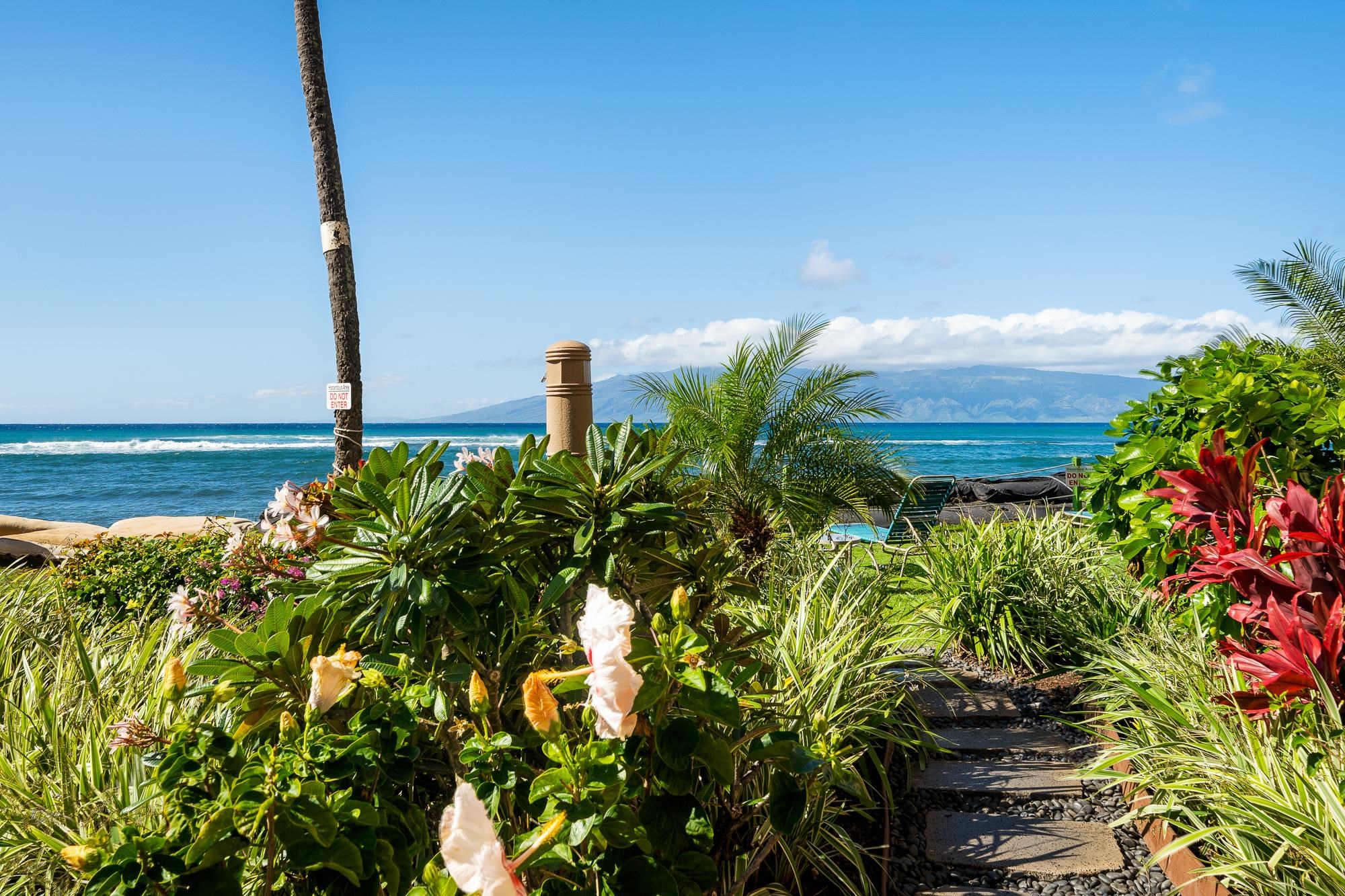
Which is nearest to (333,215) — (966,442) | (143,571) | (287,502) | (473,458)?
(143,571)

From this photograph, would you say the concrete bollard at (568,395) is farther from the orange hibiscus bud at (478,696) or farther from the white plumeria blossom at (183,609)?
the orange hibiscus bud at (478,696)

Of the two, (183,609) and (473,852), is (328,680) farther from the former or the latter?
(183,609)

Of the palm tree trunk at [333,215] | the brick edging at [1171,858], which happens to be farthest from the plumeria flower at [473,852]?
the palm tree trunk at [333,215]

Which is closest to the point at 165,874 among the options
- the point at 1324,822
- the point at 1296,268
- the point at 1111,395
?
the point at 1324,822

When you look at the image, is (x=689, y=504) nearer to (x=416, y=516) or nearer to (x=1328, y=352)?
(x=416, y=516)

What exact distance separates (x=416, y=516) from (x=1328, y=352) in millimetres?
14695

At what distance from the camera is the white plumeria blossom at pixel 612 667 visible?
3.68 ft

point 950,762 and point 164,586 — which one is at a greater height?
point 164,586

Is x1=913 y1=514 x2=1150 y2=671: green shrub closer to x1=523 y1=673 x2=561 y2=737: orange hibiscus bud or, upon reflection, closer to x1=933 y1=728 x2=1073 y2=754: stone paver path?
x1=933 y1=728 x2=1073 y2=754: stone paver path

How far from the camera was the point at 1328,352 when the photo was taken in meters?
11.9

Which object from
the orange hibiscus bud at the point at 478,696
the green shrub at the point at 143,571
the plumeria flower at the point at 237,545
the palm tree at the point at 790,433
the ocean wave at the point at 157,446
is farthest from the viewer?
the ocean wave at the point at 157,446

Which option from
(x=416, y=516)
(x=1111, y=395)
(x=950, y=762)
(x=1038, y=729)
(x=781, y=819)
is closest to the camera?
(x=781, y=819)

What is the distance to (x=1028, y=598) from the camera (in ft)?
13.8

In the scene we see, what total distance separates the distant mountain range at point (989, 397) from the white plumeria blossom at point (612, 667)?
115578mm
